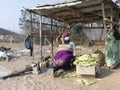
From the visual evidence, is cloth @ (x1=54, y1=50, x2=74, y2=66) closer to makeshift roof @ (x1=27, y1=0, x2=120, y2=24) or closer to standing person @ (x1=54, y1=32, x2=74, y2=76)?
standing person @ (x1=54, y1=32, x2=74, y2=76)

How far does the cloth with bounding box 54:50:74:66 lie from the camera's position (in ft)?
31.1

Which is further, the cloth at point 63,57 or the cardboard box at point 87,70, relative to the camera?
the cloth at point 63,57

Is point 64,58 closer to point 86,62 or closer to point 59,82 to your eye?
point 86,62

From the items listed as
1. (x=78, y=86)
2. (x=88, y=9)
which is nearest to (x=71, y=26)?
(x=88, y=9)

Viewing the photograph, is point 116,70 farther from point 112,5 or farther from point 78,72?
point 112,5

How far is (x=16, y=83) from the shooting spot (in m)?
8.70

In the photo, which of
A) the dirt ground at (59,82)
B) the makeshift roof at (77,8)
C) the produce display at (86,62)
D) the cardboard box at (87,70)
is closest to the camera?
the dirt ground at (59,82)

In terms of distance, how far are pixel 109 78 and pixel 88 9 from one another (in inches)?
129

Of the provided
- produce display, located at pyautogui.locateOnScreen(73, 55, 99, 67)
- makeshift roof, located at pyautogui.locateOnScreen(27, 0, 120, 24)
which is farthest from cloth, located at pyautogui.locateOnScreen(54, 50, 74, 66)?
makeshift roof, located at pyautogui.locateOnScreen(27, 0, 120, 24)

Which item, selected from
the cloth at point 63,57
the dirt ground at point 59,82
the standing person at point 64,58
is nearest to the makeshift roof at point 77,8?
the standing person at point 64,58

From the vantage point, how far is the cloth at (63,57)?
948 centimetres

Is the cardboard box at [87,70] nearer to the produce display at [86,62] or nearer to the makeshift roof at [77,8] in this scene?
the produce display at [86,62]

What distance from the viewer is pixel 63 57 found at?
952 cm

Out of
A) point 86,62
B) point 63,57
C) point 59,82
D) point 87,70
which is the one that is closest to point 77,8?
point 63,57
